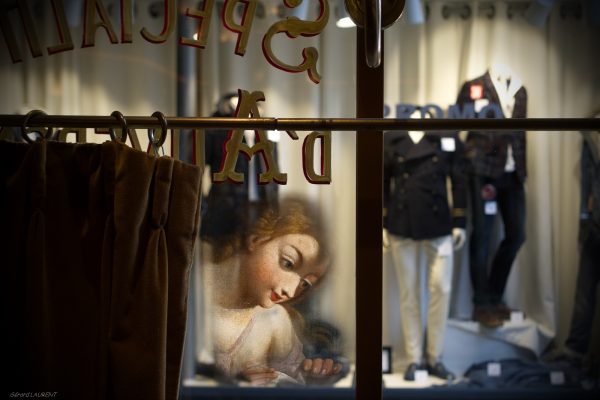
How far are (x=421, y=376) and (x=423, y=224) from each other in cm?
60

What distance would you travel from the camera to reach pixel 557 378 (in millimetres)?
2131

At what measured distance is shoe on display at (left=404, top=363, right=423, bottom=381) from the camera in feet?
7.12

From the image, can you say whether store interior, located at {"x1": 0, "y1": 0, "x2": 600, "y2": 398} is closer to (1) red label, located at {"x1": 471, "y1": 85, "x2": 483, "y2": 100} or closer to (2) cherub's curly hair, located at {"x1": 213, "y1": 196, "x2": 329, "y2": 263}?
(1) red label, located at {"x1": 471, "y1": 85, "x2": 483, "y2": 100}

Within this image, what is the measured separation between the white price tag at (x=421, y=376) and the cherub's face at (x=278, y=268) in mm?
1441

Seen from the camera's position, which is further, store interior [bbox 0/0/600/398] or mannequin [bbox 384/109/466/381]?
mannequin [bbox 384/109/466/381]

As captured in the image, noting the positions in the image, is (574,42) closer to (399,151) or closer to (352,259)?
(399,151)

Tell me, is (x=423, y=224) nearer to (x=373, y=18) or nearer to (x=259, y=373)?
(x=259, y=373)

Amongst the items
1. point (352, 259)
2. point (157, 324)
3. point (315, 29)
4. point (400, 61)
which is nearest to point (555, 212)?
point (400, 61)

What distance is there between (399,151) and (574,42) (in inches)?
31.7

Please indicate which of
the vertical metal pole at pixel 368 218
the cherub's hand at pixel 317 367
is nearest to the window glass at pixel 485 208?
the cherub's hand at pixel 317 367

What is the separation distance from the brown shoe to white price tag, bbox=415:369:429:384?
311 millimetres

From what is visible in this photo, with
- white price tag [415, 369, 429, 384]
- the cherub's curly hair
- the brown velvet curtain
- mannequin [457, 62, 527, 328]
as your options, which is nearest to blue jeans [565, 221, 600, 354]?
mannequin [457, 62, 527, 328]

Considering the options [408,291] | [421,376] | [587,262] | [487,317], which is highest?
[587,262]

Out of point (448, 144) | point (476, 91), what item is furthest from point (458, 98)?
point (448, 144)
